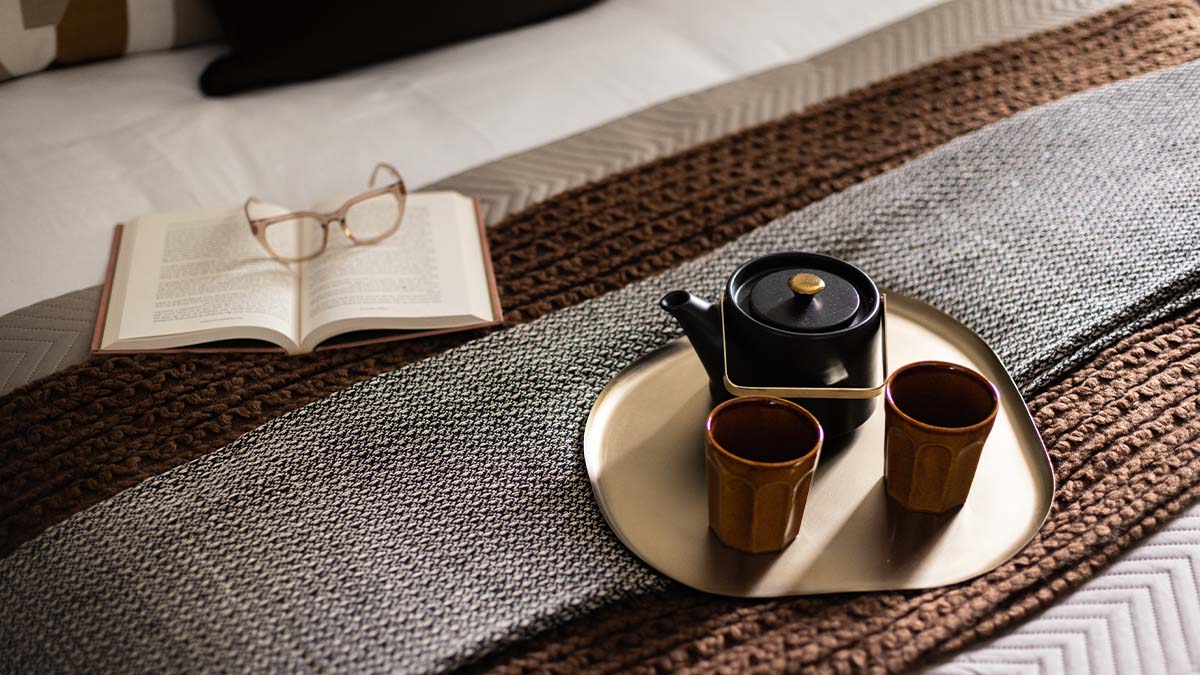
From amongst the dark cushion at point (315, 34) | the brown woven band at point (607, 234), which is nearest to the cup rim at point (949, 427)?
the brown woven band at point (607, 234)

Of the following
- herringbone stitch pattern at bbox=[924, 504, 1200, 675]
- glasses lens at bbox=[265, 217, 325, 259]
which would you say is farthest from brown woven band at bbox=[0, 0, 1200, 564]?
herringbone stitch pattern at bbox=[924, 504, 1200, 675]

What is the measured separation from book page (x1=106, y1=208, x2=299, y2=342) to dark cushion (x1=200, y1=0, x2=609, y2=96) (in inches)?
10.0

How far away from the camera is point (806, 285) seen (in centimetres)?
59

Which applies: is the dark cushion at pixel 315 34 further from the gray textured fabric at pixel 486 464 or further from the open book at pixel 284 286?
the gray textured fabric at pixel 486 464

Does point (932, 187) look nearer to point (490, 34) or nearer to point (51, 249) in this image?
point (490, 34)

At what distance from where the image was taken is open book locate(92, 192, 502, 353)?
0.76 meters

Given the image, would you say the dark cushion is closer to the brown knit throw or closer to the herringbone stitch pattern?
the brown knit throw

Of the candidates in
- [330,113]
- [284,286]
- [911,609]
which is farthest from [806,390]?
[330,113]

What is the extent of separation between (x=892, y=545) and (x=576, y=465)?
21cm

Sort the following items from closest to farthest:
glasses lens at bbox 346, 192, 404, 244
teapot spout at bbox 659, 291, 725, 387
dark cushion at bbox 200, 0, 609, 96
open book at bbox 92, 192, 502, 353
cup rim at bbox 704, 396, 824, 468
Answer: cup rim at bbox 704, 396, 824, 468 → teapot spout at bbox 659, 291, 725, 387 → open book at bbox 92, 192, 502, 353 → glasses lens at bbox 346, 192, 404, 244 → dark cushion at bbox 200, 0, 609, 96

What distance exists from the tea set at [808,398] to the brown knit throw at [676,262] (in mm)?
60

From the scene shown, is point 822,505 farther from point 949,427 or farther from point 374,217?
point 374,217

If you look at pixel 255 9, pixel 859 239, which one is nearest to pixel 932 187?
pixel 859 239

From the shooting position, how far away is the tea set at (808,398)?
561 millimetres
